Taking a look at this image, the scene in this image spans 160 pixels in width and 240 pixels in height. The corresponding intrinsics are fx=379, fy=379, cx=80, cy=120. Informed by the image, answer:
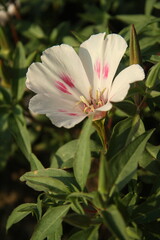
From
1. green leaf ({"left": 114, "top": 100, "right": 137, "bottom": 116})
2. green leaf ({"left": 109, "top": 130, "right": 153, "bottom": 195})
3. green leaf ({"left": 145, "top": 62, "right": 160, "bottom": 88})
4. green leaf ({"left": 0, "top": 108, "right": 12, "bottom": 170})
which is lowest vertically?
green leaf ({"left": 0, "top": 108, "right": 12, "bottom": 170})

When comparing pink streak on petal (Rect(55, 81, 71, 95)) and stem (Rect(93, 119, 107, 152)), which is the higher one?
pink streak on petal (Rect(55, 81, 71, 95))

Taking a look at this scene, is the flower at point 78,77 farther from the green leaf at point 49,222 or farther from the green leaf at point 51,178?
the green leaf at point 49,222

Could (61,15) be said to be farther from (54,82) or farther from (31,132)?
(54,82)

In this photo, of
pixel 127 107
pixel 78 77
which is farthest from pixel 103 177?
pixel 78 77

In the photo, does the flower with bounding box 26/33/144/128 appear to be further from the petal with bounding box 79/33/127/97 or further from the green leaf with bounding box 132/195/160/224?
the green leaf with bounding box 132/195/160/224

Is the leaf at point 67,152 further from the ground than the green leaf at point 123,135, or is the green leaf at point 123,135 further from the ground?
the green leaf at point 123,135

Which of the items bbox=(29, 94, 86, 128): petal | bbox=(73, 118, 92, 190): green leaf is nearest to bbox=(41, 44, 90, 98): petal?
bbox=(29, 94, 86, 128): petal

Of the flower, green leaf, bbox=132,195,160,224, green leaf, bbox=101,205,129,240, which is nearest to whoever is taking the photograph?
green leaf, bbox=101,205,129,240

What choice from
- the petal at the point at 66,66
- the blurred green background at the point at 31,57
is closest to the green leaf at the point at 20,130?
the blurred green background at the point at 31,57
